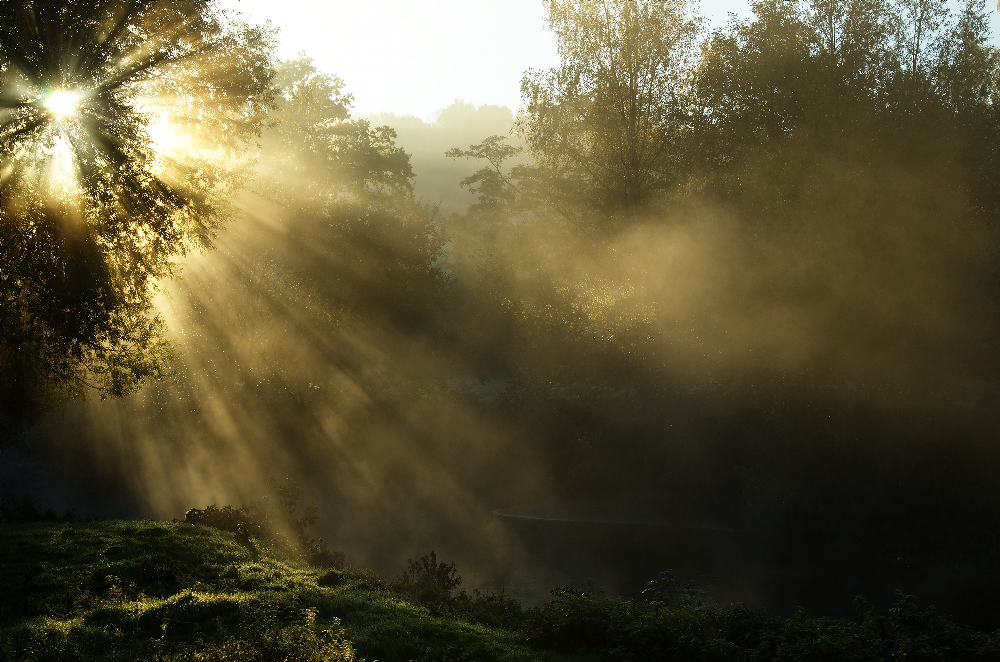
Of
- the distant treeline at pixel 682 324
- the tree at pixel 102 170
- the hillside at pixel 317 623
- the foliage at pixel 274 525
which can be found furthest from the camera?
the distant treeline at pixel 682 324

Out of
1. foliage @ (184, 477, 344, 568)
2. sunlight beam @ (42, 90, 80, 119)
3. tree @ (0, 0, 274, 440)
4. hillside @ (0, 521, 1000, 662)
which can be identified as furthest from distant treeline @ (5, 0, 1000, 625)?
sunlight beam @ (42, 90, 80, 119)

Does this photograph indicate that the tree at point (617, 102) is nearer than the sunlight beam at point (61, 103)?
No

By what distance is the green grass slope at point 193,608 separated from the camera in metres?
8.96

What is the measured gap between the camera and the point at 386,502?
124 feet

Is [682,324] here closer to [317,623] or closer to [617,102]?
[617,102]

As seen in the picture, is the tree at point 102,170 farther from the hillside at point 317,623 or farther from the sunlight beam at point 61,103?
the hillside at point 317,623

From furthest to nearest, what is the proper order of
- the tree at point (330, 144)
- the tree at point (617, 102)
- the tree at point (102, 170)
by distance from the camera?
the tree at point (330, 144) < the tree at point (617, 102) < the tree at point (102, 170)

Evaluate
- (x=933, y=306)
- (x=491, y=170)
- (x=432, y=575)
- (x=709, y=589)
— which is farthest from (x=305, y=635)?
(x=491, y=170)

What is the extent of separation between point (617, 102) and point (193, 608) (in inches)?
1151

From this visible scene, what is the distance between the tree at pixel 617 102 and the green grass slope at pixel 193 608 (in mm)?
22763

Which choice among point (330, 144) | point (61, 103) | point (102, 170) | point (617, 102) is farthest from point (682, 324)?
point (330, 144)

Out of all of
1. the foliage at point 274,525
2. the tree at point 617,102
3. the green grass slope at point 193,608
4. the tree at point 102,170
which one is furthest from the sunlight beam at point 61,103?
the tree at point 617,102

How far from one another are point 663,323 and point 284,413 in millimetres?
20538

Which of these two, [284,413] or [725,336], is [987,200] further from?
[284,413]
